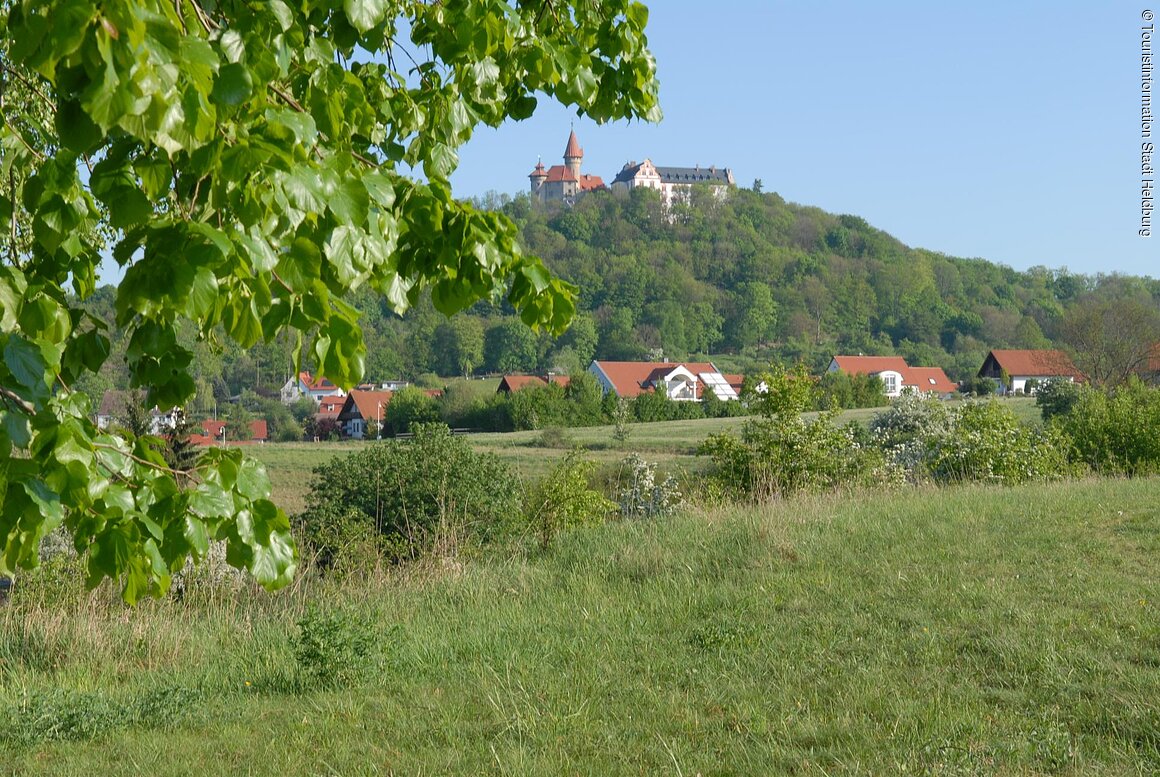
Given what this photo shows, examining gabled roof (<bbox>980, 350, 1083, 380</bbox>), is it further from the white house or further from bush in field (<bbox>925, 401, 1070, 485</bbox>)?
the white house

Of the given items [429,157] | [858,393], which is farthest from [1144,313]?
[429,157]

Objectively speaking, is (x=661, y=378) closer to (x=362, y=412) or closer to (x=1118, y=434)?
(x=362, y=412)

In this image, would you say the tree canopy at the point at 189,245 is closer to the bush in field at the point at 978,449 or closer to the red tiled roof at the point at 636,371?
the bush in field at the point at 978,449

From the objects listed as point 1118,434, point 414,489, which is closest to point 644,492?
point 414,489

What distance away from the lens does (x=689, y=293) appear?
363 feet

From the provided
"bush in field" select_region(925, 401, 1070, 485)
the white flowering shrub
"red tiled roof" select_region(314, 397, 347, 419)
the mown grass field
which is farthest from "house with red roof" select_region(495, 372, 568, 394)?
the mown grass field

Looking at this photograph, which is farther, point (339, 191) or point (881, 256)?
point (881, 256)

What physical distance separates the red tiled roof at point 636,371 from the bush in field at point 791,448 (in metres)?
67.3

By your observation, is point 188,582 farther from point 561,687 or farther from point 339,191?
point 339,191

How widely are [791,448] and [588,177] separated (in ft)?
597

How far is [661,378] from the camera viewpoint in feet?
285

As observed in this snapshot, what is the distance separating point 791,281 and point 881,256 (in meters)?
20.6

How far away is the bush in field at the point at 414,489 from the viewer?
44.2ft

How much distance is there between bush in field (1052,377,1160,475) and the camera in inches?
722
